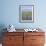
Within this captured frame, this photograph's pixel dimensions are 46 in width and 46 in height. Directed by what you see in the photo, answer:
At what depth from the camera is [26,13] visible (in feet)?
13.4

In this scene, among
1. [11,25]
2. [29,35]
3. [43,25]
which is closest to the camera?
[29,35]

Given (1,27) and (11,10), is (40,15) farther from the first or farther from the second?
(1,27)

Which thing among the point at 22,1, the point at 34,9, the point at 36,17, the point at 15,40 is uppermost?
the point at 22,1

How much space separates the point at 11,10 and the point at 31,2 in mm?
690

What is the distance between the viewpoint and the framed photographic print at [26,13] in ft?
13.3

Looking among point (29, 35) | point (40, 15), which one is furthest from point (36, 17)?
point (29, 35)

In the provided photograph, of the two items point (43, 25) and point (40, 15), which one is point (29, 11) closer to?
point (40, 15)

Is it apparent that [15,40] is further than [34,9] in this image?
No

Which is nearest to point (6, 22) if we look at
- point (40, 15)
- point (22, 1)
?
point (22, 1)

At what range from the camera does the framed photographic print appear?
13.3ft

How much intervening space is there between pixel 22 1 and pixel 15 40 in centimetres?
127

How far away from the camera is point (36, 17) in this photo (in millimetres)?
4090

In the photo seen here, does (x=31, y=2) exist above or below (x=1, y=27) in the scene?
above

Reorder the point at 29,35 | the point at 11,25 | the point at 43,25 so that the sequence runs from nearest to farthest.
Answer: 1. the point at 29,35
2. the point at 11,25
3. the point at 43,25
